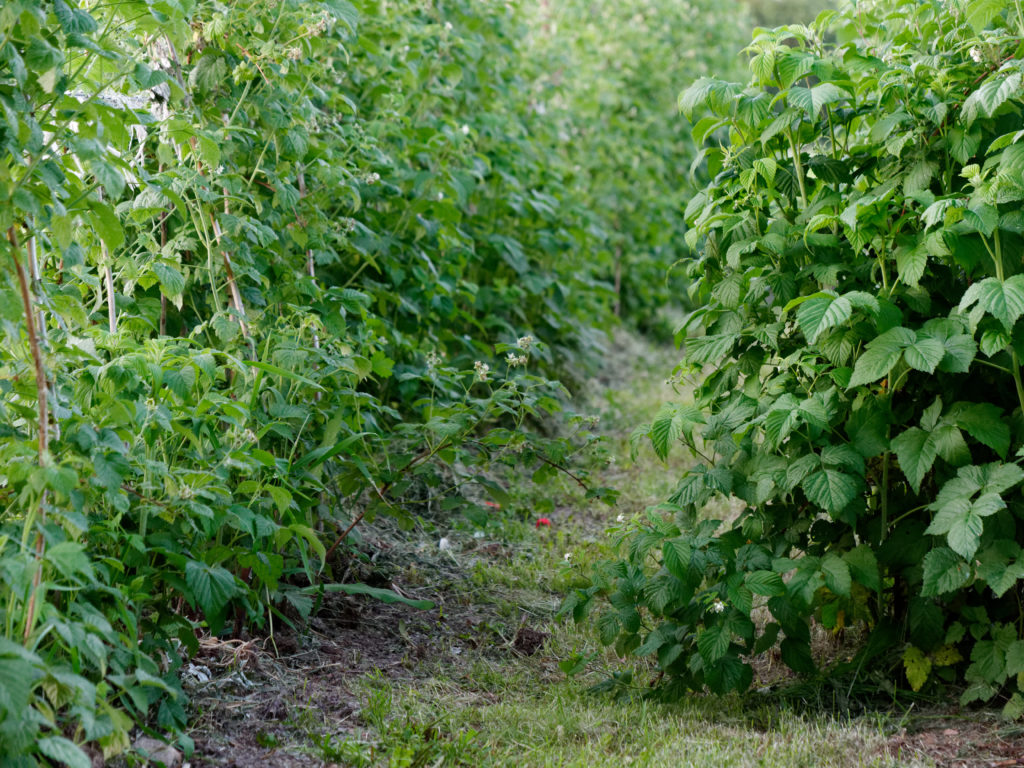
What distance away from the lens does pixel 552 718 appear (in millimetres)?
2406

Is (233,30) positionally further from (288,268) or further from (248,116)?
(288,268)

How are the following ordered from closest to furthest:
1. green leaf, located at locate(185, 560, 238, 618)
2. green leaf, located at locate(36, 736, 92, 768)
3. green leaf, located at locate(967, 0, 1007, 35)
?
1. green leaf, located at locate(36, 736, 92, 768)
2. green leaf, located at locate(185, 560, 238, 618)
3. green leaf, located at locate(967, 0, 1007, 35)

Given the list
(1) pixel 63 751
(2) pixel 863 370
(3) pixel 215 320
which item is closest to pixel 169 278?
(3) pixel 215 320

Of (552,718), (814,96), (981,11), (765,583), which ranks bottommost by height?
(552,718)

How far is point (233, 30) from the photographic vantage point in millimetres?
2832

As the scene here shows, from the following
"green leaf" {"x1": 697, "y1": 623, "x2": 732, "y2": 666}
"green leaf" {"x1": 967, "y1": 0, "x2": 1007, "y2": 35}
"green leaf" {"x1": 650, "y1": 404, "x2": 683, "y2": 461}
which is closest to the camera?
"green leaf" {"x1": 967, "y1": 0, "x2": 1007, "y2": 35}

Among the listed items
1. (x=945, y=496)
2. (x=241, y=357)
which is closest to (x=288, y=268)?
(x=241, y=357)

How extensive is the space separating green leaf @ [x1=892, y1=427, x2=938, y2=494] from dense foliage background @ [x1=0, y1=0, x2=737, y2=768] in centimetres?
97

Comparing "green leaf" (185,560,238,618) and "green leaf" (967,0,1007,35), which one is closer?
"green leaf" (185,560,238,618)

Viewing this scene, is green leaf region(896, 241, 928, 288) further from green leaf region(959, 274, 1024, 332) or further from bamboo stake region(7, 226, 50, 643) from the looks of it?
bamboo stake region(7, 226, 50, 643)

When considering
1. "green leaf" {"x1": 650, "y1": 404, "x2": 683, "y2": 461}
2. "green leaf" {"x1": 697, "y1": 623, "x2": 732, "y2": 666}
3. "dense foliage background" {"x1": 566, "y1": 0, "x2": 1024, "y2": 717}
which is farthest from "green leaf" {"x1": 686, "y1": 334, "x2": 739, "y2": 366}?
"green leaf" {"x1": 697, "y1": 623, "x2": 732, "y2": 666}

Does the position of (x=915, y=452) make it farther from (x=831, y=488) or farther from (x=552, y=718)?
(x=552, y=718)

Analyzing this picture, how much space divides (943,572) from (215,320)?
6.10 ft

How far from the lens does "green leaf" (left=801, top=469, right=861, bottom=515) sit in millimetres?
2229
